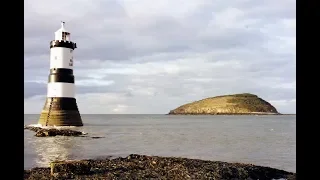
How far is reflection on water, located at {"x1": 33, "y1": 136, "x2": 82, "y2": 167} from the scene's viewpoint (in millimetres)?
26541

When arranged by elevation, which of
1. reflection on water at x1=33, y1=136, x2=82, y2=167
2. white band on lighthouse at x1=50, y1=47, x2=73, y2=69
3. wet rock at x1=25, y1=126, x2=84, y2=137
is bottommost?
reflection on water at x1=33, y1=136, x2=82, y2=167

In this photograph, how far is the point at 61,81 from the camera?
43.1m

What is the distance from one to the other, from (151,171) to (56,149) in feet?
59.5

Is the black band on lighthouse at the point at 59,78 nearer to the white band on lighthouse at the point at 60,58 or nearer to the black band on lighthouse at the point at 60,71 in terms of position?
the black band on lighthouse at the point at 60,71

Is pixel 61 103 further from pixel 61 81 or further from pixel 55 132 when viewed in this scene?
pixel 55 132

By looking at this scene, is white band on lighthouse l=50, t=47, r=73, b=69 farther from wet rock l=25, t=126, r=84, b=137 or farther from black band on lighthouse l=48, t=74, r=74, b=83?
wet rock l=25, t=126, r=84, b=137

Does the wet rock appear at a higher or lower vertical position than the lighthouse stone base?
lower

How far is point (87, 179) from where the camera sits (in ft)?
50.6

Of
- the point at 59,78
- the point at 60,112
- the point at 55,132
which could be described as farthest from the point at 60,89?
the point at 55,132

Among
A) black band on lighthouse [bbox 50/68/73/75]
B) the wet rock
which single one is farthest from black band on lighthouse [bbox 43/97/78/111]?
black band on lighthouse [bbox 50/68/73/75]

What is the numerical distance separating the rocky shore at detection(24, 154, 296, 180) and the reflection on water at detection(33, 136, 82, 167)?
260 inches

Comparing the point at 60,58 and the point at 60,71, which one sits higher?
the point at 60,58
